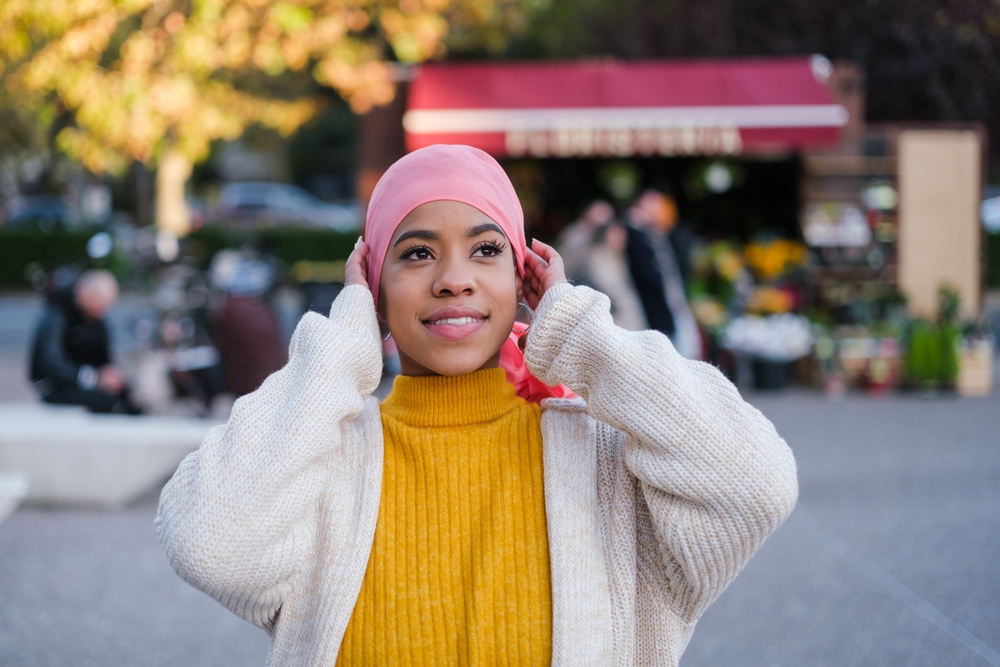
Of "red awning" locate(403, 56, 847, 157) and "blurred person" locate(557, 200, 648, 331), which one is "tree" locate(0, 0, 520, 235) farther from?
"blurred person" locate(557, 200, 648, 331)

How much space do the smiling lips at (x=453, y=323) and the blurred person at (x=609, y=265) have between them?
6621 mm

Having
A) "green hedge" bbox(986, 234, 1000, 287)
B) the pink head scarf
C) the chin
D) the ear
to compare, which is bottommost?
the chin

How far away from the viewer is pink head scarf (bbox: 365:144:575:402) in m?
1.77

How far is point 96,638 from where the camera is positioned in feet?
14.0

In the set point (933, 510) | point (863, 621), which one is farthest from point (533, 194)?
point (863, 621)

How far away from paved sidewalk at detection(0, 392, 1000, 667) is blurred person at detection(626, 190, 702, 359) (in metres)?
2.01

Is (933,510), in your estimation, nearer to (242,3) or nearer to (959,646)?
(959,646)

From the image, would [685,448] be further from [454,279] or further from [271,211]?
[271,211]

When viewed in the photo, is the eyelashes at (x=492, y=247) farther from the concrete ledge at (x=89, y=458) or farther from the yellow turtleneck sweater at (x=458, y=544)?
the concrete ledge at (x=89, y=458)

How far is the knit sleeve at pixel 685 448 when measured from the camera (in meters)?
1.62

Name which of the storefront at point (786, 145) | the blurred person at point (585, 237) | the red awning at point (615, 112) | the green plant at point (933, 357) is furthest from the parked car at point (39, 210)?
the green plant at point (933, 357)

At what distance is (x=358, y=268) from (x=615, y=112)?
954 centimetres

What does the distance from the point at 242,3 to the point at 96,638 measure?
7.27 meters

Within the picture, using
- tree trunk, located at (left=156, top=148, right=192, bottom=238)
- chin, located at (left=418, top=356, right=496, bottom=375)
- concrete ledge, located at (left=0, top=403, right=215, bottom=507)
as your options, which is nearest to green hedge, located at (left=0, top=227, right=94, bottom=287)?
tree trunk, located at (left=156, top=148, right=192, bottom=238)
